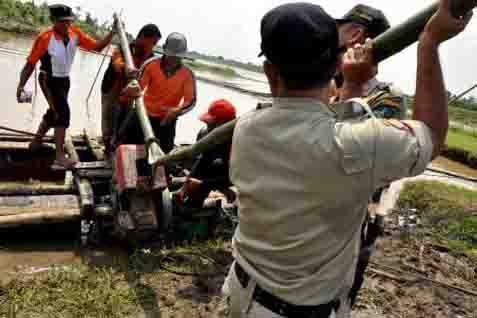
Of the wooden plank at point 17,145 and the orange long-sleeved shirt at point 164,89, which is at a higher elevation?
the orange long-sleeved shirt at point 164,89

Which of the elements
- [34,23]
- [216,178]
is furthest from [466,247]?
[34,23]

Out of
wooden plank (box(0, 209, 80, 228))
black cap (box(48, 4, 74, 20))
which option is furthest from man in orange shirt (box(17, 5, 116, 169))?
wooden plank (box(0, 209, 80, 228))

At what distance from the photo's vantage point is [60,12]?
5.08m

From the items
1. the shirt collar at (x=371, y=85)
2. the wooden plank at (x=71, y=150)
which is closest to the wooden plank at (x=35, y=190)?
the wooden plank at (x=71, y=150)

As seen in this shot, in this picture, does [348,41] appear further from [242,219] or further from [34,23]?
[34,23]

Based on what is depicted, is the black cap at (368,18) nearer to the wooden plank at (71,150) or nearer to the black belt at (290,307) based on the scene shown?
the black belt at (290,307)

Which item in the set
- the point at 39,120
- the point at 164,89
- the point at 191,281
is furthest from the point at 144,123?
the point at 39,120

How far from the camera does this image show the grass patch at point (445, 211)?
6102 mm

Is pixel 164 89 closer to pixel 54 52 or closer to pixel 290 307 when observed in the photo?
pixel 54 52

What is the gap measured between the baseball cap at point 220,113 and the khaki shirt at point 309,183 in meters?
2.85

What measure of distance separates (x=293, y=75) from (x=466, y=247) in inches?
223

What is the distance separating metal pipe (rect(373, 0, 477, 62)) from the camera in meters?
1.24

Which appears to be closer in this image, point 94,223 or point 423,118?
point 423,118

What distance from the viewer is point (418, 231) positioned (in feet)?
20.3
